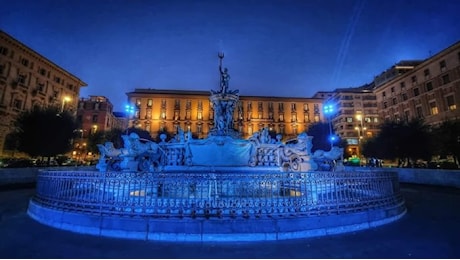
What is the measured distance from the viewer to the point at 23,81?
143ft

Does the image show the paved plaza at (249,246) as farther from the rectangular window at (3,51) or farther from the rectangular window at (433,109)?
the rectangular window at (433,109)

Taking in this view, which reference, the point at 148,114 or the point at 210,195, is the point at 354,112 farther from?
the point at 210,195

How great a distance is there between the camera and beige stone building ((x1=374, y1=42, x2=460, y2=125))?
132 feet

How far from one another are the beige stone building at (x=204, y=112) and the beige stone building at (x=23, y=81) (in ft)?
69.9

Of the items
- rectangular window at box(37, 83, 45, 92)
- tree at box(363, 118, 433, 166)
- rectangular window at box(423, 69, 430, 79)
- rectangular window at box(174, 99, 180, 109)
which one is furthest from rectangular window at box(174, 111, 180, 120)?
rectangular window at box(423, 69, 430, 79)

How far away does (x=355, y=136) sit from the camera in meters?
69.8

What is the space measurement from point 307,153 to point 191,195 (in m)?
6.42

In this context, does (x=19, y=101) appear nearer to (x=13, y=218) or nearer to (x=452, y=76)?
(x=13, y=218)

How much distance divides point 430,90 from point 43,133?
6473 cm

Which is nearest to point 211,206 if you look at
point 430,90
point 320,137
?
point 320,137

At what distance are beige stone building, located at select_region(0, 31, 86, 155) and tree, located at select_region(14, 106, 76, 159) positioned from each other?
10116mm

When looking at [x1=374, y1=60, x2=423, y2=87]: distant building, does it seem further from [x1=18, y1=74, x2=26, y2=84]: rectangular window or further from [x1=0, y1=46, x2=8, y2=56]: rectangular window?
[x1=0, y1=46, x2=8, y2=56]: rectangular window

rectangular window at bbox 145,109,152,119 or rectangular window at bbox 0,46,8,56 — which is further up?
rectangular window at bbox 0,46,8,56

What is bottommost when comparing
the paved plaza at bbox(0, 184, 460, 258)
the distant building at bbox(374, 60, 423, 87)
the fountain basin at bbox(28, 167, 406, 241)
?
the paved plaza at bbox(0, 184, 460, 258)
